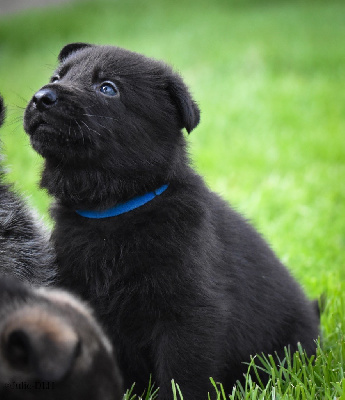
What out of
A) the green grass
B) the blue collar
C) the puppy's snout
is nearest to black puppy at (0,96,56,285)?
the green grass

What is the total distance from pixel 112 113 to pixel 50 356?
136cm

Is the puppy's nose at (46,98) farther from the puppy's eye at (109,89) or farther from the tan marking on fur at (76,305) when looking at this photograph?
the tan marking on fur at (76,305)

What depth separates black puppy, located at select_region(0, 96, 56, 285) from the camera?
9.69 ft

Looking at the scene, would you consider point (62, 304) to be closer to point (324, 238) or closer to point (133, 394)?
point (133, 394)

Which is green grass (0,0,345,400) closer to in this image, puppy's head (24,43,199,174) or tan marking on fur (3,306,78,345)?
puppy's head (24,43,199,174)

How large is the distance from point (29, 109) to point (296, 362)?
6.00ft

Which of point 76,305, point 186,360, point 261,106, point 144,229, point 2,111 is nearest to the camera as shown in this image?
point 76,305

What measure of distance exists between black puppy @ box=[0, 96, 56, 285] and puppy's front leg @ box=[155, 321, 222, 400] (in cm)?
68

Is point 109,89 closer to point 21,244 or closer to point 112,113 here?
point 112,113

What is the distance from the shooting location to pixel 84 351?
6.71 feet

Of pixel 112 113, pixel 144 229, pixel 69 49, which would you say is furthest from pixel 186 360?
pixel 69 49

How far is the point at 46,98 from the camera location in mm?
2787

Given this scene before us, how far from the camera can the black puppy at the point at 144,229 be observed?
2.79m

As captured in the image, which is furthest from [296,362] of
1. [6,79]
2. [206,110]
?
[6,79]
